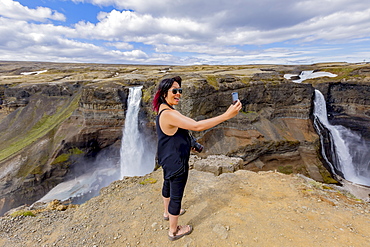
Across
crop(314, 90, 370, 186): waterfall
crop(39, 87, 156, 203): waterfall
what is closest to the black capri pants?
crop(39, 87, 156, 203): waterfall

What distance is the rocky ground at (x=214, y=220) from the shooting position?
13.6 ft

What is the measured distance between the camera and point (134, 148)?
27516 millimetres

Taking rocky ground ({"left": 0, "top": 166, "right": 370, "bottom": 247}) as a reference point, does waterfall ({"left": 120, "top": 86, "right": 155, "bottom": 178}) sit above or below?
below

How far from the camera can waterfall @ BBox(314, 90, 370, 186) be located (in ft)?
83.3

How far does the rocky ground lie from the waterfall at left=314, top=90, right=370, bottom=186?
25254 mm

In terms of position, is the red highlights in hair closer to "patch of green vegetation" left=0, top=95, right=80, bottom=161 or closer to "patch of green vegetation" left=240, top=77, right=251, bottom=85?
"patch of green vegetation" left=240, top=77, right=251, bottom=85

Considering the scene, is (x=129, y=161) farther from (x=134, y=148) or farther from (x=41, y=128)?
(x=41, y=128)

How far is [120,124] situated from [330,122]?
31589 millimetres

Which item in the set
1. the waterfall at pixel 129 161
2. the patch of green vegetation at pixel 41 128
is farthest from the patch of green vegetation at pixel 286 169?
the patch of green vegetation at pixel 41 128

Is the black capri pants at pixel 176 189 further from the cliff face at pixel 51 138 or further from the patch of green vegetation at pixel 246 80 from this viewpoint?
the cliff face at pixel 51 138

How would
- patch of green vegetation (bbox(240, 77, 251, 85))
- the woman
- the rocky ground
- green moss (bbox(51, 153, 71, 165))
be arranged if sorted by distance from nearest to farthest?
the woman
the rocky ground
green moss (bbox(51, 153, 71, 165))
patch of green vegetation (bbox(240, 77, 251, 85))

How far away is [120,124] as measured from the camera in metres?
28.6

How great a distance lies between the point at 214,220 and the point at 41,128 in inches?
1448

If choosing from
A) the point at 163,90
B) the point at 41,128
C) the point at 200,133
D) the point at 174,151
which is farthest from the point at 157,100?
the point at 41,128
